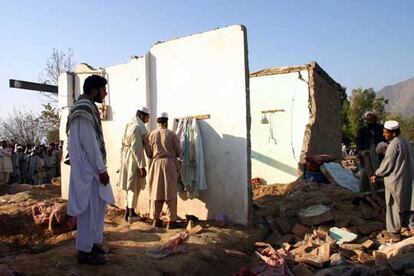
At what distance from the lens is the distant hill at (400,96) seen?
142 m

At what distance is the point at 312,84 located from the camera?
10.7m

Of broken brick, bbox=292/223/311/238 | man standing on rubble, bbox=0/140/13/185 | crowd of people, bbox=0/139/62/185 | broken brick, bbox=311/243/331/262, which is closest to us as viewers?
broken brick, bbox=311/243/331/262

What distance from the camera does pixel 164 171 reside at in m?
6.14

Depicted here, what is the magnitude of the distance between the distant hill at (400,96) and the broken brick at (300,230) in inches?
5512

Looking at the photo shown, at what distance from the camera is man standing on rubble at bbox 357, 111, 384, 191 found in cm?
721

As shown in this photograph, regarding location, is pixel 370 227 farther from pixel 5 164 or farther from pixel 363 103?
pixel 363 103

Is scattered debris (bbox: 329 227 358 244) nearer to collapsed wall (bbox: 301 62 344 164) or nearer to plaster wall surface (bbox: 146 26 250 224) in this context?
plaster wall surface (bbox: 146 26 250 224)

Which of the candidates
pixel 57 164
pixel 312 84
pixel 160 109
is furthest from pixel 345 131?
pixel 160 109

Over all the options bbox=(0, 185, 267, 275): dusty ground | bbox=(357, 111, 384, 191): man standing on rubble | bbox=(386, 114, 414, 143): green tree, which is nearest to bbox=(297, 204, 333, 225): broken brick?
bbox=(0, 185, 267, 275): dusty ground

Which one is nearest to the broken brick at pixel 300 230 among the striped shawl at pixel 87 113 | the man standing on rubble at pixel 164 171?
the man standing on rubble at pixel 164 171

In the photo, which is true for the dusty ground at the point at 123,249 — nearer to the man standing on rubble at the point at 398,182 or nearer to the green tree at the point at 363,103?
the man standing on rubble at the point at 398,182

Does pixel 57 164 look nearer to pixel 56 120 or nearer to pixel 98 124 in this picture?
pixel 56 120

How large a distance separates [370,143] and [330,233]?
6.85ft

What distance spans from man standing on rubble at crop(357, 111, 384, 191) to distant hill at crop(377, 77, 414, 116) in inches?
5444
